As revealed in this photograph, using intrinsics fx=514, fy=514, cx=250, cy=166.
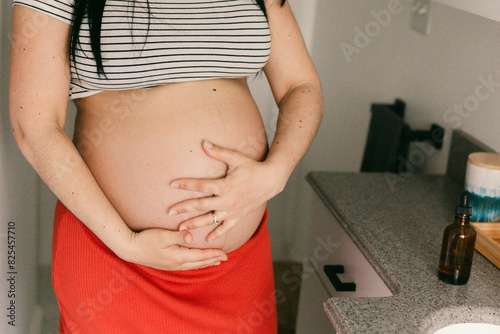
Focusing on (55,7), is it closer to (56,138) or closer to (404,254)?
(56,138)

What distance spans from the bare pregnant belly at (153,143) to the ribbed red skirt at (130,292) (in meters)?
0.08

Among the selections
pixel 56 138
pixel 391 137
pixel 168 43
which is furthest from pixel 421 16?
pixel 56 138

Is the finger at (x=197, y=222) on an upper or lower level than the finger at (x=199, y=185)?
lower

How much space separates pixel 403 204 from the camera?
1346mm

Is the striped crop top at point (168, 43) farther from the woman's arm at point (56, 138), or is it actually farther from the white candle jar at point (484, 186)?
the white candle jar at point (484, 186)

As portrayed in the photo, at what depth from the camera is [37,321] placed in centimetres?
192

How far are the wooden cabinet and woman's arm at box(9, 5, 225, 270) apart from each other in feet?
1.43

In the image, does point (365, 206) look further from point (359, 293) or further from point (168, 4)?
point (168, 4)

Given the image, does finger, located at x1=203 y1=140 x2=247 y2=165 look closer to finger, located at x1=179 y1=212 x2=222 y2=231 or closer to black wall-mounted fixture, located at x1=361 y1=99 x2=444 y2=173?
finger, located at x1=179 y1=212 x2=222 y2=231

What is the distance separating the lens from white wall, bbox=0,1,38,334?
129 cm

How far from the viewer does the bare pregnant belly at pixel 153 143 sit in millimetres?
1046

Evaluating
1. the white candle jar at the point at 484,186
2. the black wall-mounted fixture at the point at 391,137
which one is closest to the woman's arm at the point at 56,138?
the white candle jar at the point at 484,186

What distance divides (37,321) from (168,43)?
4.48 feet

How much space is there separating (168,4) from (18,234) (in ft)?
2.87
